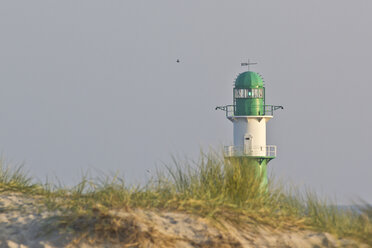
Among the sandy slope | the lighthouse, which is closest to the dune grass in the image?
the sandy slope

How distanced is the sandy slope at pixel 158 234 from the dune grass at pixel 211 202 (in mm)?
180

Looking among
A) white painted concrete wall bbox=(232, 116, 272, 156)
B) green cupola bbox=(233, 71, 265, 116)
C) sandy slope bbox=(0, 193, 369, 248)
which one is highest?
green cupola bbox=(233, 71, 265, 116)

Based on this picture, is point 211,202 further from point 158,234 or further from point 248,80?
point 248,80

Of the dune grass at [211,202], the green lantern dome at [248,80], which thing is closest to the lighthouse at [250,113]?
the green lantern dome at [248,80]

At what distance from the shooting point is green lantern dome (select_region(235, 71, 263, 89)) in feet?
115

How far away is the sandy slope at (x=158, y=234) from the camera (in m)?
7.50

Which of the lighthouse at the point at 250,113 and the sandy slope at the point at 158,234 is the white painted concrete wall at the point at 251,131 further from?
the sandy slope at the point at 158,234

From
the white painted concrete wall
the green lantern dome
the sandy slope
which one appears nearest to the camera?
the sandy slope

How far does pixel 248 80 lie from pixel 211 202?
27086mm

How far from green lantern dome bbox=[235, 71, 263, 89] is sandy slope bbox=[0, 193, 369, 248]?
26692mm

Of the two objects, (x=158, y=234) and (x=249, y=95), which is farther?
(x=249, y=95)

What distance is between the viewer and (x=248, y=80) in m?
35.1

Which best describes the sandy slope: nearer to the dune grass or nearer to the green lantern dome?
the dune grass

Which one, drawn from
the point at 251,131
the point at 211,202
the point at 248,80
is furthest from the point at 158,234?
the point at 251,131
